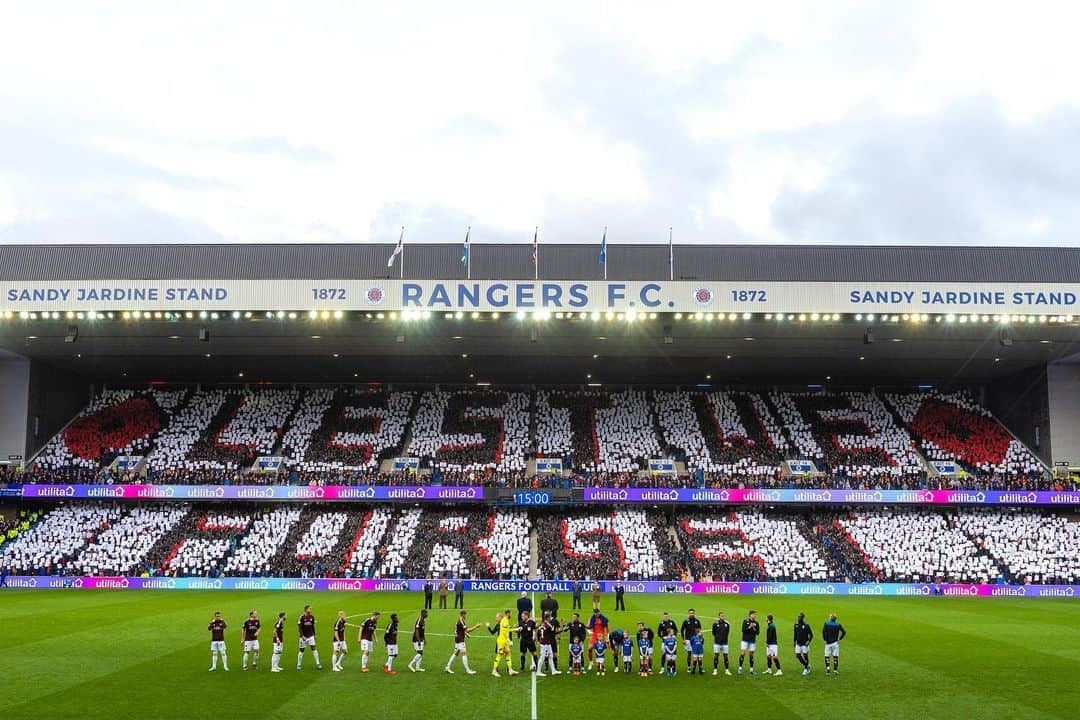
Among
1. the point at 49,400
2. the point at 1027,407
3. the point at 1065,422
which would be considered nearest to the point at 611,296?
the point at 1065,422

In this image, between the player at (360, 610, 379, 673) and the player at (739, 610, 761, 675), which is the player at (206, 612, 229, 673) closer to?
the player at (360, 610, 379, 673)

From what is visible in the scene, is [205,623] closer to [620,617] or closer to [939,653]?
[620,617]

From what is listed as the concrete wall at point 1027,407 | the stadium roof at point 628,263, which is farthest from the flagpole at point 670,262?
the concrete wall at point 1027,407

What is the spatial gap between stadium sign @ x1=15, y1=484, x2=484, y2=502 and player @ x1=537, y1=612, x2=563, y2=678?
1192 inches

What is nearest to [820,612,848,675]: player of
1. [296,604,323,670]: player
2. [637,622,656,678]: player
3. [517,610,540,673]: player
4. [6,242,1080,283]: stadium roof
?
[637,622,656,678]: player

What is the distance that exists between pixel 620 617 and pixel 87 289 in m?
30.7

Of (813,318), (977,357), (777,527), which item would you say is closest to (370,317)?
(813,318)

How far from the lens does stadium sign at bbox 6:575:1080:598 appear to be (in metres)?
49.2

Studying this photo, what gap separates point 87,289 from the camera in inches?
1816

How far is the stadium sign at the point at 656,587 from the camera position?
161ft

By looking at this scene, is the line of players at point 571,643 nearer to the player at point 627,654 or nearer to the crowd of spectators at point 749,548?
the player at point 627,654

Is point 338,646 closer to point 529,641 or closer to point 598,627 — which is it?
point 529,641

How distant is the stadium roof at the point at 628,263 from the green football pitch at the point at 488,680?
19.9 m

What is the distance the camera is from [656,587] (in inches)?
1929
